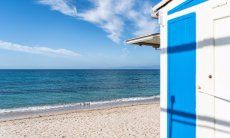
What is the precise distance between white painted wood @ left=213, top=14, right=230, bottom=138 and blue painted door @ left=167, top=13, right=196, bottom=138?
1.48 feet

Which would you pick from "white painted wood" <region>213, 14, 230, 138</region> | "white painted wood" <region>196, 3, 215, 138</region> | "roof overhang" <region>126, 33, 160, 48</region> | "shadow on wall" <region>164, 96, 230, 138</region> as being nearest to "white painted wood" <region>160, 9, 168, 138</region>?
"shadow on wall" <region>164, 96, 230, 138</region>

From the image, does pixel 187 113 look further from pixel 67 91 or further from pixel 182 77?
pixel 67 91

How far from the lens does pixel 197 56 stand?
14.4 ft

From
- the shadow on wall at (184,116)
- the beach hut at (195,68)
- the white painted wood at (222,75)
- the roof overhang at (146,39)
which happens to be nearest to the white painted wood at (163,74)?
the beach hut at (195,68)

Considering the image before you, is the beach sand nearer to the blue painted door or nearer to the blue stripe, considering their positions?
the blue painted door

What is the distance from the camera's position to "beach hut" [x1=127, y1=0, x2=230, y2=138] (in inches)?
155

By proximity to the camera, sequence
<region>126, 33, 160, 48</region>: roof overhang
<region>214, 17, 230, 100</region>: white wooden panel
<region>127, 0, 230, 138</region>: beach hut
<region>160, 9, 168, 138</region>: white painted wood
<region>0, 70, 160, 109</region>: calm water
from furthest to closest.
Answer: <region>0, 70, 160, 109</region>: calm water
<region>126, 33, 160, 48</region>: roof overhang
<region>160, 9, 168, 138</region>: white painted wood
<region>127, 0, 230, 138</region>: beach hut
<region>214, 17, 230, 100</region>: white wooden panel

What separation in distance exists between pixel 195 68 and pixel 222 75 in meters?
0.55

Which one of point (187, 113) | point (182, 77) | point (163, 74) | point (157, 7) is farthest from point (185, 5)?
point (187, 113)

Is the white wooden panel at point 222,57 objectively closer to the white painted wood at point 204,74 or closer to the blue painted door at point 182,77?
the white painted wood at point 204,74

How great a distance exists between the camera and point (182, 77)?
15.3 feet

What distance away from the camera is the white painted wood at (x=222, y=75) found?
384 cm

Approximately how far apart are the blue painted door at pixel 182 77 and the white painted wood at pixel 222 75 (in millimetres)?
450

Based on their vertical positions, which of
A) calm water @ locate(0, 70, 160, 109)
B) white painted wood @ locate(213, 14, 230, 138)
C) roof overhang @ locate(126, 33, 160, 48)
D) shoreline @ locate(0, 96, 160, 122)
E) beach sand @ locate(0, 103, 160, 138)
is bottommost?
calm water @ locate(0, 70, 160, 109)
